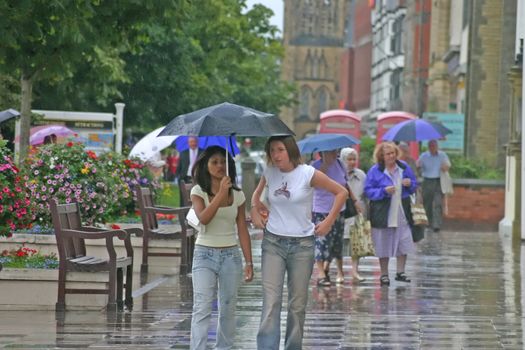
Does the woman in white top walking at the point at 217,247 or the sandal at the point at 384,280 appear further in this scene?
the sandal at the point at 384,280

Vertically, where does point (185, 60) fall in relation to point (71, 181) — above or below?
above

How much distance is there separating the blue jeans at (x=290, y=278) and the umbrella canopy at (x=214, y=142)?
2.64ft

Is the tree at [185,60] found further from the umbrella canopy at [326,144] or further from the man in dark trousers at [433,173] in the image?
the umbrella canopy at [326,144]

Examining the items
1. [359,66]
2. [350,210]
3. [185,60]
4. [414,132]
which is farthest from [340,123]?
[359,66]

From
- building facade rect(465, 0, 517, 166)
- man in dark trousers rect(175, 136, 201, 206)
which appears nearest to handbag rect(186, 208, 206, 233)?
man in dark trousers rect(175, 136, 201, 206)

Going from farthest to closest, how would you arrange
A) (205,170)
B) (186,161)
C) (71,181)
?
(186,161), (71,181), (205,170)

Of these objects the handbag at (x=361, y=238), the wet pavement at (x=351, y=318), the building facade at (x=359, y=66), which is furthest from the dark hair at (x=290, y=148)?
the building facade at (x=359, y=66)

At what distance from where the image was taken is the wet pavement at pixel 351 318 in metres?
12.0

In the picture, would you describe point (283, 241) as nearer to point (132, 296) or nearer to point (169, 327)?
point (169, 327)

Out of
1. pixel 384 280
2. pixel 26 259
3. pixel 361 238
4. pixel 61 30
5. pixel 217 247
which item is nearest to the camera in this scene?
pixel 217 247

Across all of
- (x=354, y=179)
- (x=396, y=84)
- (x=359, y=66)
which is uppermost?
(x=359, y=66)

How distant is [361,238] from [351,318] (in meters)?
4.00

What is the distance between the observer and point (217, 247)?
34.2 ft

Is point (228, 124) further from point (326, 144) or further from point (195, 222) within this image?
point (326, 144)
